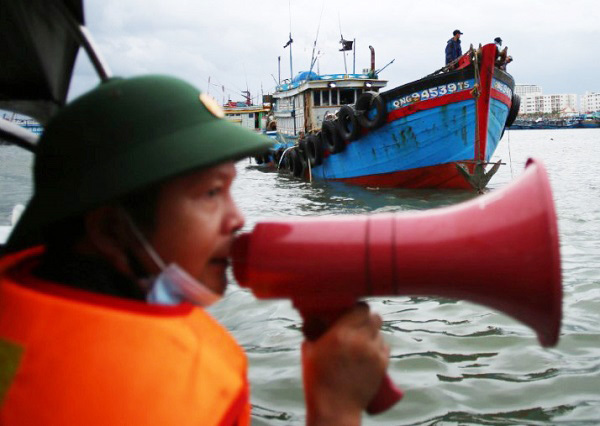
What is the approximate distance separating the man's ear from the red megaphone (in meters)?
0.27

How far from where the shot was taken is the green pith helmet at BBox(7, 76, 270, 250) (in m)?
1.26

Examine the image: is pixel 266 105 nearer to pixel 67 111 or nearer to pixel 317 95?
pixel 317 95

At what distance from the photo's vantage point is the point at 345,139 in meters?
15.9

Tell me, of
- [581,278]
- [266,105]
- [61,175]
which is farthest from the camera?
[266,105]

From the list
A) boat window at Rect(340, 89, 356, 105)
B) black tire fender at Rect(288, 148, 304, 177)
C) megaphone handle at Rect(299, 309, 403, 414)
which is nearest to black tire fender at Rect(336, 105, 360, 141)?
black tire fender at Rect(288, 148, 304, 177)

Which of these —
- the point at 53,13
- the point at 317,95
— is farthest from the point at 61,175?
the point at 317,95

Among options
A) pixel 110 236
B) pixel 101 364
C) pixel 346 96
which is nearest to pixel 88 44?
pixel 110 236

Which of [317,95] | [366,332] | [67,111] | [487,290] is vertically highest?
[317,95]

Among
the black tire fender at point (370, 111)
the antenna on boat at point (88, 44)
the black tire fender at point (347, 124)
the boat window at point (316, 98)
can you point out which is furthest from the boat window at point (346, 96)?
the antenna on boat at point (88, 44)

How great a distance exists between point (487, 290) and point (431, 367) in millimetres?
2540

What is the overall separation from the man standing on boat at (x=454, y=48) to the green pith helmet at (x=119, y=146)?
15428 mm

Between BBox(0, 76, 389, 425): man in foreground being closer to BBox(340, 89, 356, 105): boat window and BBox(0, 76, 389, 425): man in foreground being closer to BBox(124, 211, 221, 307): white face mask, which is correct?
BBox(124, 211, 221, 307): white face mask

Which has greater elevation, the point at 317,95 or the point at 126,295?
the point at 317,95

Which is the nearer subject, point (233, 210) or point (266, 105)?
point (233, 210)
